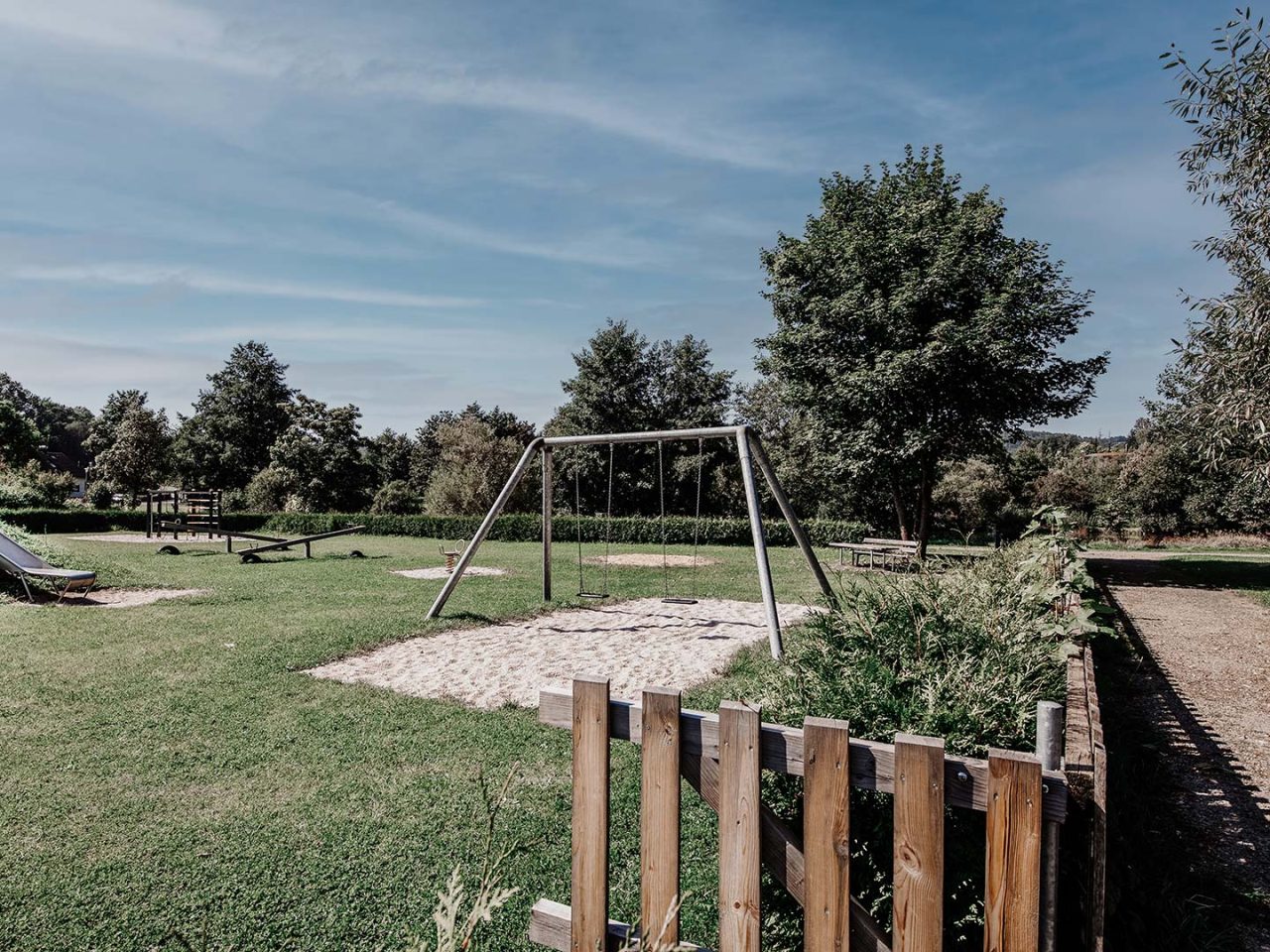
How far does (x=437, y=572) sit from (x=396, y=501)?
25.5m

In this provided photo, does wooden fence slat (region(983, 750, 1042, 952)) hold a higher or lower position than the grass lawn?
higher

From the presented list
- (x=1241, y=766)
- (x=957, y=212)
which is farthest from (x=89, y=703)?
(x=957, y=212)

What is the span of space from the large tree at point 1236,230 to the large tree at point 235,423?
164ft

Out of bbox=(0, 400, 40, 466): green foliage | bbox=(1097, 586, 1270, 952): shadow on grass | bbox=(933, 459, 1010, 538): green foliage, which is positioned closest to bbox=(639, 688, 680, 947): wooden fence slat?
bbox=(1097, 586, 1270, 952): shadow on grass

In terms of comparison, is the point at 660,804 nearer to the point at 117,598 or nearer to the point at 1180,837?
the point at 1180,837

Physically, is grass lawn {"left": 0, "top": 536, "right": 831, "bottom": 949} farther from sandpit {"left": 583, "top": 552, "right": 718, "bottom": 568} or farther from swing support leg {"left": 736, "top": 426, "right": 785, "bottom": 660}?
sandpit {"left": 583, "top": 552, "right": 718, "bottom": 568}

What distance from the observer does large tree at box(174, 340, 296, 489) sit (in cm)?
5109

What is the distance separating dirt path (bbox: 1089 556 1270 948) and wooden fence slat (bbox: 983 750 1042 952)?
2.14 meters

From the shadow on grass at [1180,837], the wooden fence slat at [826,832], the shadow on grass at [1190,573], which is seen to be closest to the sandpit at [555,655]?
the shadow on grass at [1180,837]

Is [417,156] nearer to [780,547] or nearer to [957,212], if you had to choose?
[957,212]

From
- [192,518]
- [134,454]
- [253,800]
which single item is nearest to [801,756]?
[253,800]

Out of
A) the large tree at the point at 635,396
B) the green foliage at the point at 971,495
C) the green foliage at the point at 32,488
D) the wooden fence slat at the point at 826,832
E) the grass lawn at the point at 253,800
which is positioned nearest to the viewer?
the wooden fence slat at the point at 826,832

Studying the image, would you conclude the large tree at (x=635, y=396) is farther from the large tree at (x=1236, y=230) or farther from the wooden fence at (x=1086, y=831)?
the wooden fence at (x=1086, y=831)

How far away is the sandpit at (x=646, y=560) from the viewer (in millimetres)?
18109
